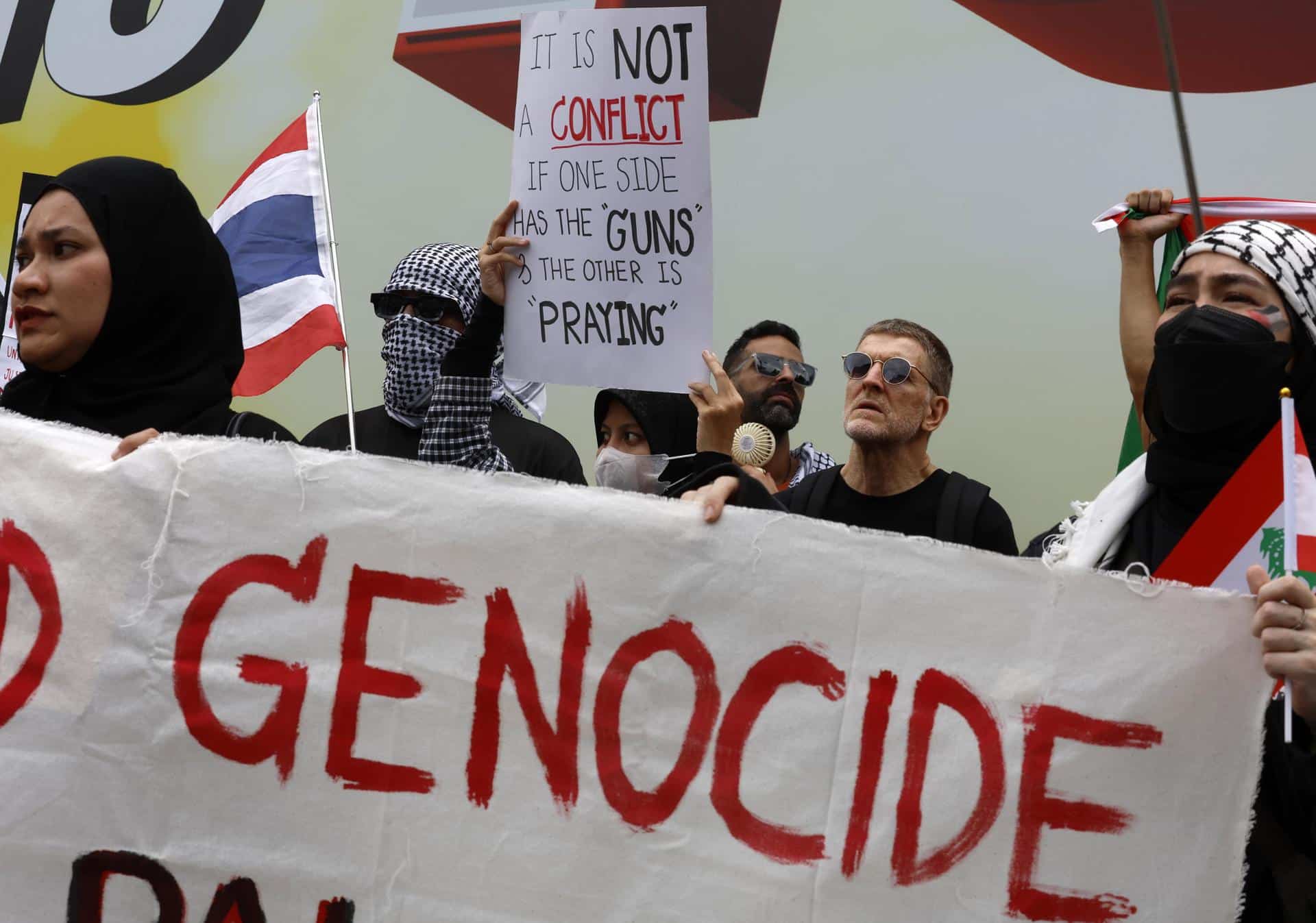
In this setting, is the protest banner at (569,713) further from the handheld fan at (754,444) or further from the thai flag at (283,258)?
the handheld fan at (754,444)

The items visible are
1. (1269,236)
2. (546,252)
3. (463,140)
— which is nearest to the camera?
(1269,236)

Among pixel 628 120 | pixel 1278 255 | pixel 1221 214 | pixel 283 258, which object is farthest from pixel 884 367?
pixel 283 258

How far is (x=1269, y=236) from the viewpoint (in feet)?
6.86

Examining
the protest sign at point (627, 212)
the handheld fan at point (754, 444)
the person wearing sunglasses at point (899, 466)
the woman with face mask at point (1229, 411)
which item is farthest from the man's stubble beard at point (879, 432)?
the woman with face mask at point (1229, 411)

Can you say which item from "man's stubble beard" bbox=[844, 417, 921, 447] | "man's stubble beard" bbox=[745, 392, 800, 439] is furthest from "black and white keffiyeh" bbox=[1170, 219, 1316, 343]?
"man's stubble beard" bbox=[745, 392, 800, 439]

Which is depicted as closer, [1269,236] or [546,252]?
[1269,236]

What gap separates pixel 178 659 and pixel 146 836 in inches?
8.8

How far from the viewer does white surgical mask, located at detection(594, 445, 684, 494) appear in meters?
3.30

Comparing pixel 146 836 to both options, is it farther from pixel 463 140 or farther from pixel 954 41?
pixel 463 140

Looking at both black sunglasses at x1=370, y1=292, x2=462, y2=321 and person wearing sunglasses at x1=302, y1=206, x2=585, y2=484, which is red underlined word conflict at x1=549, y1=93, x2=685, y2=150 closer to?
person wearing sunglasses at x1=302, y1=206, x2=585, y2=484

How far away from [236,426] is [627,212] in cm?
80

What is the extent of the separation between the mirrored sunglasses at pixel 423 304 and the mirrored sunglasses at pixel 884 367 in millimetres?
942

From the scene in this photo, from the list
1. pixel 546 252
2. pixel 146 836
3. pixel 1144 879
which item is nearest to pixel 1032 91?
pixel 546 252

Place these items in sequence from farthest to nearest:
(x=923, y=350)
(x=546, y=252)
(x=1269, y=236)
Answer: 1. (x=923, y=350)
2. (x=546, y=252)
3. (x=1269, y=236)
